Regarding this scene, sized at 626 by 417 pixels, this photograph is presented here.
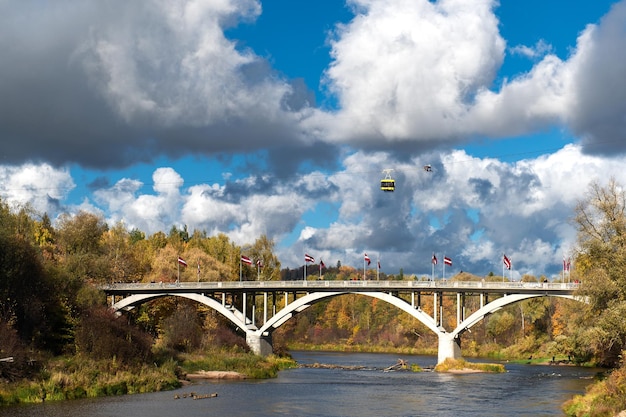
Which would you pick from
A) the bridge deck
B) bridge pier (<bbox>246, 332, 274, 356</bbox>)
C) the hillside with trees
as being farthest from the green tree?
bridge pier (<bbox>246, 332, 274, 356</bbox>)

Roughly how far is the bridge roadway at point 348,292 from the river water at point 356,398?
6.29 meters

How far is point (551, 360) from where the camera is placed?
9269 centimetres

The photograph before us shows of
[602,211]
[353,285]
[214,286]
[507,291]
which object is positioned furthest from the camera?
[214,286]

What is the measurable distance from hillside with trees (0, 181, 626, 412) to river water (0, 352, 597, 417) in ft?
13.6

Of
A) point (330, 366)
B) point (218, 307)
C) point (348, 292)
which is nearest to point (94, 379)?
point (348, 292)

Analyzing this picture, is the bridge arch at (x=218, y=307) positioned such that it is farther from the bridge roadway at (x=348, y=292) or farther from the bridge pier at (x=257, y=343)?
the bridge pier at (x=257, y=343)

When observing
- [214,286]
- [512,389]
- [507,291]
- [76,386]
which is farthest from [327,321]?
[76,386]

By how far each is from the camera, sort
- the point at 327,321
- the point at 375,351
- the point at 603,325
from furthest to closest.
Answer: the point at 327,321
the point at 375,351
the point at 603,325

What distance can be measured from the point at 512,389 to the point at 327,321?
289 ft

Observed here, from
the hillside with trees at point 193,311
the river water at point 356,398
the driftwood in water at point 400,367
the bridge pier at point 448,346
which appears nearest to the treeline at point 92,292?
the hillside with trees at point 193,311

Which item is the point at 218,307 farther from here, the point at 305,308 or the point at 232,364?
the point at 232,364

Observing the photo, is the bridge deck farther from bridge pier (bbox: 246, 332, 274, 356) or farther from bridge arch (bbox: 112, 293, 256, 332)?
bridge pier (bbox: 246, 332, 274, 356)

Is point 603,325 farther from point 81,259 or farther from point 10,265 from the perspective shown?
point 81,259

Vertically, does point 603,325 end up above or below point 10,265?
below
